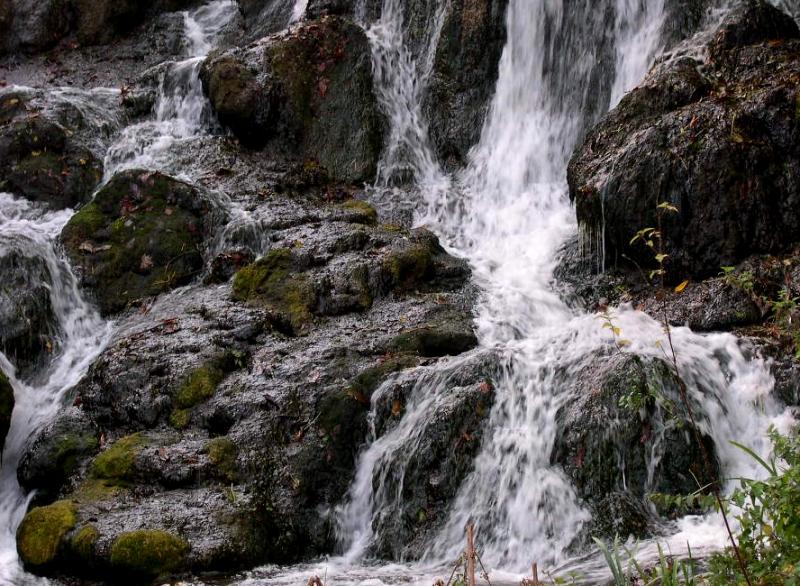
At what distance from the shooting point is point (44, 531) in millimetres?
6652

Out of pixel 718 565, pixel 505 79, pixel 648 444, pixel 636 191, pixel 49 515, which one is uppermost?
pixel 505 79

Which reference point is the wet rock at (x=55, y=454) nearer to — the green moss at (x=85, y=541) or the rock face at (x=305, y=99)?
the green moss at (x=85, y=541)

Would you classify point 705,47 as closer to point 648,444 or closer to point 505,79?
point 505,79

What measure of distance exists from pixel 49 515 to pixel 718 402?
17.6 feet

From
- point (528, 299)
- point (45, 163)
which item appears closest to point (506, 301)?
point (528, 299)

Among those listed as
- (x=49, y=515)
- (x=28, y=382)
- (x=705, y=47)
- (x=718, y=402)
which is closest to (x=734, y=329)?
(x=718, y=402)

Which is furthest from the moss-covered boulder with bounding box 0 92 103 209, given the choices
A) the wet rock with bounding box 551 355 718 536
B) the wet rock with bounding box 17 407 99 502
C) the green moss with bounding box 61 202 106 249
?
the wet rock with bounding box 551 355 718 536

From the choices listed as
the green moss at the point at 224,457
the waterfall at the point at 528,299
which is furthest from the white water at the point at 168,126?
the green moss at the point at 224,457

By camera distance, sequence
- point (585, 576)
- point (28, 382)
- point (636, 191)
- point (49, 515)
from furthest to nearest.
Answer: point (28, 382) → point (636, 191) → point (49, 515) → point (585, 576)

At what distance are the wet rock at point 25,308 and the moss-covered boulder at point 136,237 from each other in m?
0.50

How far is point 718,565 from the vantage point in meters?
3.82

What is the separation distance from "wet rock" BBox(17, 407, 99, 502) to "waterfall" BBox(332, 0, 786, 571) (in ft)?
8.48

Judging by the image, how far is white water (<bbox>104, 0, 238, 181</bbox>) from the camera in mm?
12219

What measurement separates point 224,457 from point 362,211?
13.9ft
